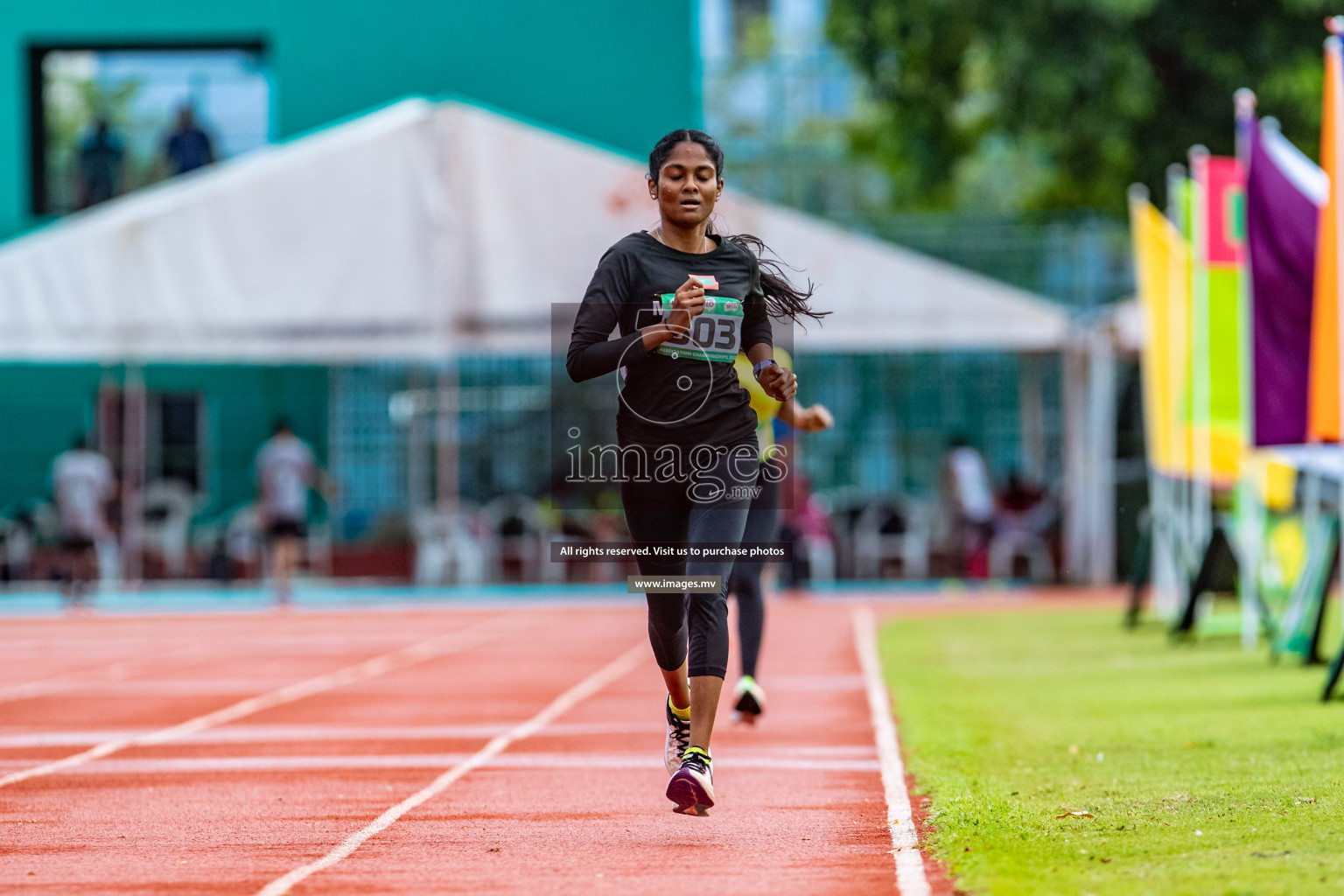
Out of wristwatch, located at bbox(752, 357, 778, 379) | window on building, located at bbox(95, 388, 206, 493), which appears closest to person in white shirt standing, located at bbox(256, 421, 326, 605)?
window on building, located at bbox(95, 388, 206, 493)

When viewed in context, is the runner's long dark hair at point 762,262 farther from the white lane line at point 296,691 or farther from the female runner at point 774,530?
the white lane line at point 296,691

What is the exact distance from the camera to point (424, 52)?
26406 mm

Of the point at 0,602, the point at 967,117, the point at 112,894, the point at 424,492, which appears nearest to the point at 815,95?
the point at 967,117

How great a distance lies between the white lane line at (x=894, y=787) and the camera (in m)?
5.19

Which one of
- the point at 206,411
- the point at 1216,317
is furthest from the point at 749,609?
the point at 206,411

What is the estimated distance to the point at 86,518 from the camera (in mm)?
20266

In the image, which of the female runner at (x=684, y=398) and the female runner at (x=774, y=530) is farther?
the female runner at (x=774, y=530)

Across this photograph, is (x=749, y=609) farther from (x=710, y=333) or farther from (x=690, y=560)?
(x=710, y=333)

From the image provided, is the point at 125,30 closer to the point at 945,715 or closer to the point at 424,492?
the point at 424,492

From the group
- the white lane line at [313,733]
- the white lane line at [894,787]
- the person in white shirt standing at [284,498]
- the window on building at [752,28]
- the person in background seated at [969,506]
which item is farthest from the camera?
the window on building at [752,28]

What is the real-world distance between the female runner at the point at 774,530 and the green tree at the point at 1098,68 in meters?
15.9

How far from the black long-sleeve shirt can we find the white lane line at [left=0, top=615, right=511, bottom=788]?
3.05m

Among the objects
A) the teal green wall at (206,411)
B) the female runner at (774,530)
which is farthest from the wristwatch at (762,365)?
the teal green wall at (206,411)

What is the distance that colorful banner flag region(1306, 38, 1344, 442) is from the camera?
9688mm
